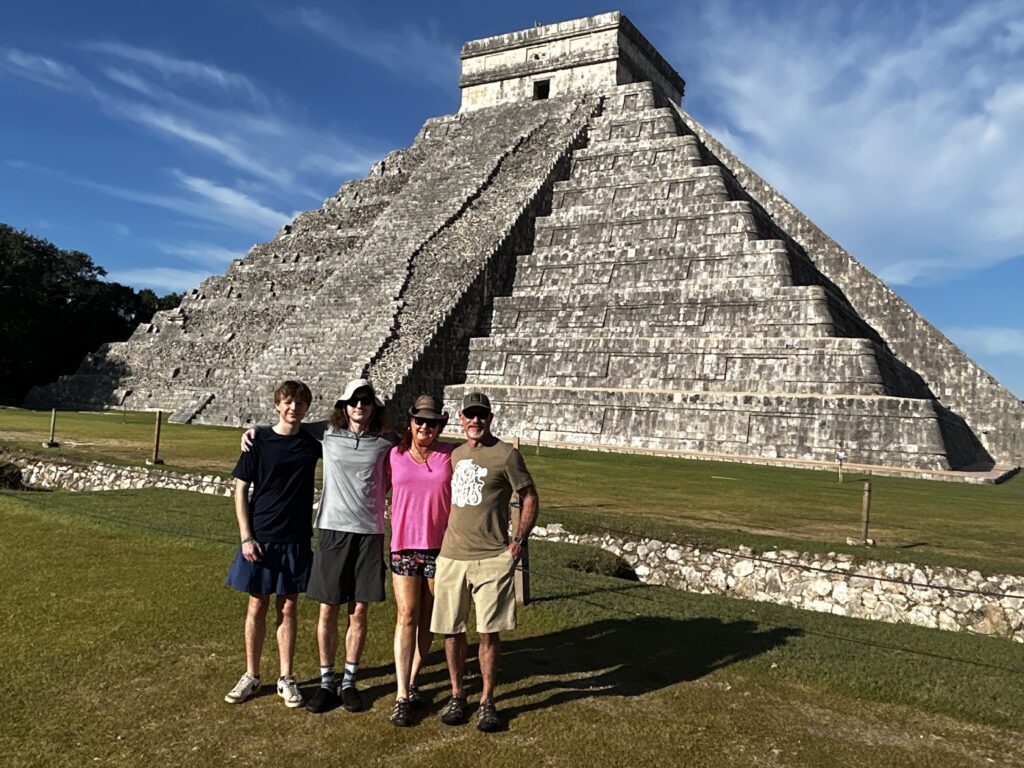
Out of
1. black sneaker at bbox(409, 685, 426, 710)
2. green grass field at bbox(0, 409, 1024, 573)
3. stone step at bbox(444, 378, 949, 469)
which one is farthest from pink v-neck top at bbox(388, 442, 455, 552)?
stone step at bbox(444, 378, 949, 469)

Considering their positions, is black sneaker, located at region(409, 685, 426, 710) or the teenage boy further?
the teenage boy

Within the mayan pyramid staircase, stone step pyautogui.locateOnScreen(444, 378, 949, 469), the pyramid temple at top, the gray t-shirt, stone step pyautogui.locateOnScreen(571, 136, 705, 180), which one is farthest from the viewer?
stone step pyautogui.locateOnScreen(571, 136, 705, 180)

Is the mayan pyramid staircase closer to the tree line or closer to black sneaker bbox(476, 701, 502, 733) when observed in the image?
black sneaker bbox(476, 701, 502, 733)

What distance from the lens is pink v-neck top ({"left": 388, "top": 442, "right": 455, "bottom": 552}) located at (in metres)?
4.52

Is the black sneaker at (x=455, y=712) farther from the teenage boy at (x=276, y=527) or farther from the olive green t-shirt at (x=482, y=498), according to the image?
the teenage boy at (x=276, y=527)

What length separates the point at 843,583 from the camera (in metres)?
7.80

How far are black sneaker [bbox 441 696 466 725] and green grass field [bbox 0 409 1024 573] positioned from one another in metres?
4.85

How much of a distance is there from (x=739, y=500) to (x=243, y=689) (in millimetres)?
9219

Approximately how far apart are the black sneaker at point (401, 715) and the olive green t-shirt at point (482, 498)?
787 mm

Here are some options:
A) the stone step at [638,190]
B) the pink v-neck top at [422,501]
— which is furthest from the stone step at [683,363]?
the pink v-neck top at [422,501]

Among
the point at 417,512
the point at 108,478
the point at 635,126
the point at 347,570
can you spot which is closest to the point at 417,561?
the point at 417,512

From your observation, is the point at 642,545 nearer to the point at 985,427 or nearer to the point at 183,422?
the point at 183,422

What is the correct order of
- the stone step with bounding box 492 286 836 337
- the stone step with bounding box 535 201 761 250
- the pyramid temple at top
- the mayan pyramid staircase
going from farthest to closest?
the stone step with bounding box 535 201 761 250
the stone step with bounding box 492 286 836 337
the pyramid temple at top
the mayan pyramid staircase

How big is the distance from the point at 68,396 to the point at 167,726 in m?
32.1
